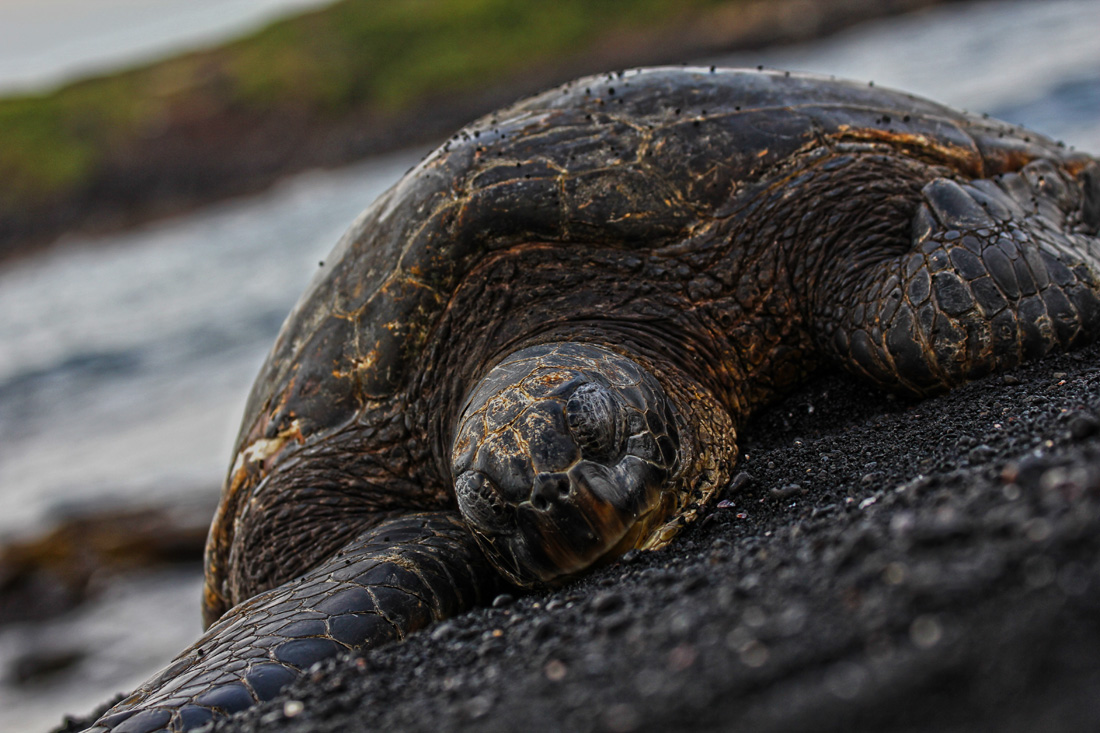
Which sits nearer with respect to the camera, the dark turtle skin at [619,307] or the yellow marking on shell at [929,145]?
the dark turtle skin at [619,307]

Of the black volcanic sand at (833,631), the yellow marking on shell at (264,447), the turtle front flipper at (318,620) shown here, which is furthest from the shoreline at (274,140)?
the black volcanic sand at (833,631)

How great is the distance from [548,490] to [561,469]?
0.25 feet

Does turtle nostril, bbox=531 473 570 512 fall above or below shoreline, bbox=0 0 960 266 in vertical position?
below

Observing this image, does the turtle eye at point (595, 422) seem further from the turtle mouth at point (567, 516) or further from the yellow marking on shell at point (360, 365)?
the yellow marking on shell at point (360, 365)

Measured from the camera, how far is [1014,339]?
302 centimetres

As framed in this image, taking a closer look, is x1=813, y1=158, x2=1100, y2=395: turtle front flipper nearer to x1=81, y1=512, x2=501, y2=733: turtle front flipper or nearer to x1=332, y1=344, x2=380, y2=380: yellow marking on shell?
x1=81, y1=512, x2=501, y2=733: turtle front flipper

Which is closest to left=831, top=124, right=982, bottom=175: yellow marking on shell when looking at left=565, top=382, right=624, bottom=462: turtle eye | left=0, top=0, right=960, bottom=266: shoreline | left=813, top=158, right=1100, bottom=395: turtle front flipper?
left=813, top=158, right=1100, bottom=395: turtle front flipper

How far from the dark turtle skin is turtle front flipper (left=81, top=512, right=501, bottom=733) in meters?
0.01

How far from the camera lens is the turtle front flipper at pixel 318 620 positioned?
240 cm

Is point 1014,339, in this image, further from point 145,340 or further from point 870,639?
point 145,340

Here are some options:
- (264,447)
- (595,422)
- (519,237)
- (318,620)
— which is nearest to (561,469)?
(595,422)

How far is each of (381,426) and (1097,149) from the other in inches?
345

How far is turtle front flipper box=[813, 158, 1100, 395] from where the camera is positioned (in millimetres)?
3037

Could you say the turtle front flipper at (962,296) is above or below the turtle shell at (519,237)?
below
